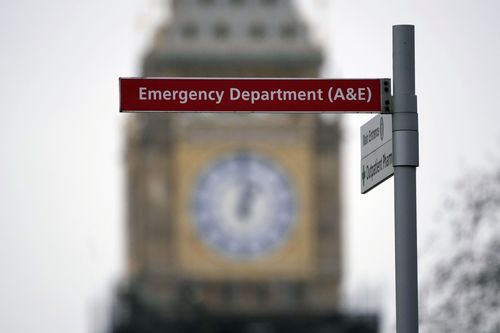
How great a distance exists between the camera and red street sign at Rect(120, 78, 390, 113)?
1906 centimetres

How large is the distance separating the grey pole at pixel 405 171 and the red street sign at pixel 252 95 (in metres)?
0.20

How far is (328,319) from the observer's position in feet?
355

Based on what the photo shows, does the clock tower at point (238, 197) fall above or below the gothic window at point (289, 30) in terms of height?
below

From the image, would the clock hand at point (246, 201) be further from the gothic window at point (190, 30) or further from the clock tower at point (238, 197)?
the gothic window at point (190, 30)

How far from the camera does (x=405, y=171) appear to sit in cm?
1886

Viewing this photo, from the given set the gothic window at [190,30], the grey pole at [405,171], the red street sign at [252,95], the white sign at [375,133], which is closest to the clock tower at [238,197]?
the gothic window at [190,30]

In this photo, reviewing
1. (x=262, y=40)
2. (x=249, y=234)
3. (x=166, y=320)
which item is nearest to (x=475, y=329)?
(x=166, y=320)

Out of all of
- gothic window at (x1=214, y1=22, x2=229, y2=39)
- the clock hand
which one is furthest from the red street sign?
gothic window at (x1=214, y1=22, x2=229, y2=39)

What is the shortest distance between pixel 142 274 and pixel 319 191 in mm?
6721

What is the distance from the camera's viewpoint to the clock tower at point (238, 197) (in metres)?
114

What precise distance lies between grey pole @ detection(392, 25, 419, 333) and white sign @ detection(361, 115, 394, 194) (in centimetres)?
10

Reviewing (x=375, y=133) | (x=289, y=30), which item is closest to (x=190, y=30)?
(x=289, y=30)

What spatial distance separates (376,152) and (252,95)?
0.75 meters

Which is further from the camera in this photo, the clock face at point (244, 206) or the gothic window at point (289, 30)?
the gothic window at point (289, 30)
